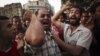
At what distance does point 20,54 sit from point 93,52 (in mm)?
1182

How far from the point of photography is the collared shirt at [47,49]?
3368 millimetres

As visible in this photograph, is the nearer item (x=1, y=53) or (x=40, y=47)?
(x=40, y=47)

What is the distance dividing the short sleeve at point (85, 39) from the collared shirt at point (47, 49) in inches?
21.1

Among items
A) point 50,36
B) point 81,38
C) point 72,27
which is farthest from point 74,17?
point 50,36

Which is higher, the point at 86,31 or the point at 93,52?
the point at 86,31

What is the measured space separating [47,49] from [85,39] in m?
0.80

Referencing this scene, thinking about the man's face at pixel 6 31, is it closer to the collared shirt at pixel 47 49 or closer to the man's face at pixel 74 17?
the collared shirt at pixel 47 49

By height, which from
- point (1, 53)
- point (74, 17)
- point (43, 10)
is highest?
point (43, 10)

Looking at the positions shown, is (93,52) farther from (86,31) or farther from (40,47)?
(40,47)

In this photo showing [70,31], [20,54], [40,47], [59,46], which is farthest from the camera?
[70,31]

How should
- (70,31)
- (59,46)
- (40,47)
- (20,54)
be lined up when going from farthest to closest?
(70,31), (20,54), (59,46), (40,47)

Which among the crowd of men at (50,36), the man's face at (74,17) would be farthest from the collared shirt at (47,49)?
Answer: the man's face at (74,17)

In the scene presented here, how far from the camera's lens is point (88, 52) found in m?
4.13

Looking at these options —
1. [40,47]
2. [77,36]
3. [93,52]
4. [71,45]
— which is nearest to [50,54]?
[40,47]
